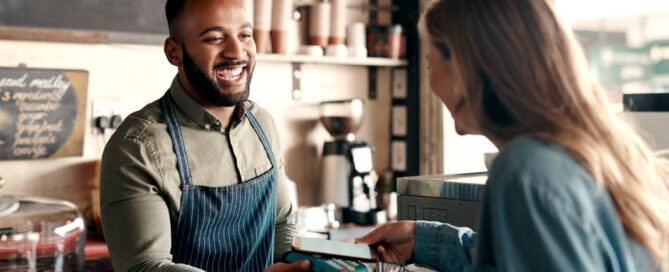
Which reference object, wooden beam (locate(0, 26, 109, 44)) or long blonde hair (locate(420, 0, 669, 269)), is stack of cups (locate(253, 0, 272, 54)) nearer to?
wooden beam (locate(0, 26, 109, 44))

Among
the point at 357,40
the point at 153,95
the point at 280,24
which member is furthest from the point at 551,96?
the point at 357,40

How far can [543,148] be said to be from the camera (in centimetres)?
97

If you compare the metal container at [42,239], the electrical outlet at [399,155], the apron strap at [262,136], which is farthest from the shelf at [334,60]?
the apron strap at [262,136]

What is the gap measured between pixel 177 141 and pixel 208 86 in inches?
6.0

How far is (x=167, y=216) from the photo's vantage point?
→ 1761mm

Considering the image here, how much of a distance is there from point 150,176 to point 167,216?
93 millimetres

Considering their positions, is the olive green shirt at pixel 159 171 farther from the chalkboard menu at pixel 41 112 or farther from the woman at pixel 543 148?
the chalkboard menu at pixel 41 112

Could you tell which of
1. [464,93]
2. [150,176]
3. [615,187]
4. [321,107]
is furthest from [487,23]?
[321,107]

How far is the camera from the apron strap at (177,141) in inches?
73.0

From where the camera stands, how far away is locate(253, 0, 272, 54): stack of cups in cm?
368

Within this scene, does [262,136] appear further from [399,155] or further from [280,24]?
[399,155]

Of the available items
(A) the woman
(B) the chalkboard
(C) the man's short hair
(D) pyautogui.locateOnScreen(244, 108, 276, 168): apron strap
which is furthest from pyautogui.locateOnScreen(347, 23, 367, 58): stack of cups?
(A) the woman

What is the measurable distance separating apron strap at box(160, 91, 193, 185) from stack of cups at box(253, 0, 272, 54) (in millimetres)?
1775

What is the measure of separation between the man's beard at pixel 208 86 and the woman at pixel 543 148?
0.89 meters
